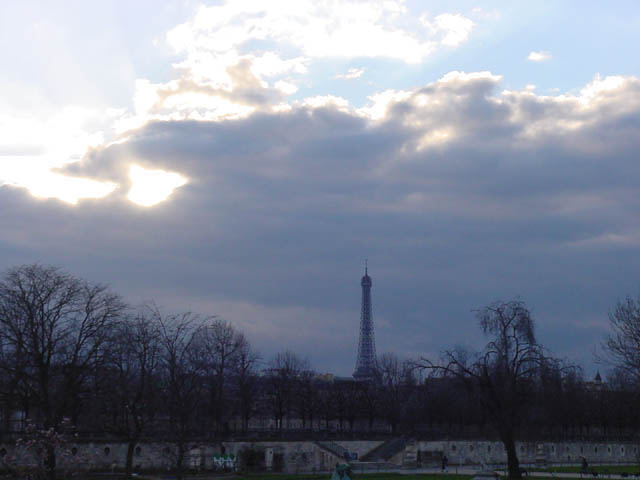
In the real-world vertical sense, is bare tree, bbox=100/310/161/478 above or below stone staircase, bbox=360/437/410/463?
above

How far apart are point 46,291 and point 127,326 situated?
1392cm

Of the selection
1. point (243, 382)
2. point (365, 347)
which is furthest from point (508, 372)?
point (365, 347)

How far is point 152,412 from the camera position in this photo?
5653 cm

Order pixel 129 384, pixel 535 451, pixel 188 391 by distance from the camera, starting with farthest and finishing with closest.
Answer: pixel 535 451
pixel 129 384
pixel 188 391

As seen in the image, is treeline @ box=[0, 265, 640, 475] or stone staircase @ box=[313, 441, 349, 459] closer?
treeline @ box=[0, 265, 640, 475]

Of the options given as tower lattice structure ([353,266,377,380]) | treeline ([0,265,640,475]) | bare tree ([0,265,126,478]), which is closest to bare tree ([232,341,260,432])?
treeline ([0,265,640,475])

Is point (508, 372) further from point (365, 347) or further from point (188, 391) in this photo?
point (365, 347)

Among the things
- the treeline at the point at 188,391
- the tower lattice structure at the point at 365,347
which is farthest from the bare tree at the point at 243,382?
the tower lattice structure at the point at 365,347

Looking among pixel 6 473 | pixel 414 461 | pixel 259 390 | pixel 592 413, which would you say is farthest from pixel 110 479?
pixel 592 413

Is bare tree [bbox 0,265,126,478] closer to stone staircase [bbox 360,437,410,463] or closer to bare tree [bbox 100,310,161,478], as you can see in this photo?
bare tree [bbox 100,310,161,478]

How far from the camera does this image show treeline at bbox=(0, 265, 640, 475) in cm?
4809

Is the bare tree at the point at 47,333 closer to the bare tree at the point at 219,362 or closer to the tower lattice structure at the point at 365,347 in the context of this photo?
the bare tree at the point at 219,362

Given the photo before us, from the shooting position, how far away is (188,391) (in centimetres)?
4194

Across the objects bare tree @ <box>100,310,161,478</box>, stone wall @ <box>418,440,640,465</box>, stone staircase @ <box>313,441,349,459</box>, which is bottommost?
stone wall @ <box>418,440,640,465</box>
